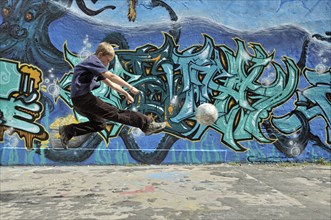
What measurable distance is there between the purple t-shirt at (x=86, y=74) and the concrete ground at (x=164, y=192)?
201 cm

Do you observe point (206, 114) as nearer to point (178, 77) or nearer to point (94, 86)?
point (94, 86)

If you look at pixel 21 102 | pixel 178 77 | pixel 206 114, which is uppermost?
pixel 178 77

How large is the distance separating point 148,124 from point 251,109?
6.37 m

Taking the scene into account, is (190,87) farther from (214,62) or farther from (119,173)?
(119,173)

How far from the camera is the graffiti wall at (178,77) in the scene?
31.6 feet

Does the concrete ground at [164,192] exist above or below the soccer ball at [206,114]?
below

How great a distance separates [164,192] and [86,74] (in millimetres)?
3215

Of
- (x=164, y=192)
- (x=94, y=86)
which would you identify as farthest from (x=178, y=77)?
(x=94, y=86)

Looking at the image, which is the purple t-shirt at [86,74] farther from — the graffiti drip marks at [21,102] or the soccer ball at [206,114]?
the graffiti drip marks at [21,102]

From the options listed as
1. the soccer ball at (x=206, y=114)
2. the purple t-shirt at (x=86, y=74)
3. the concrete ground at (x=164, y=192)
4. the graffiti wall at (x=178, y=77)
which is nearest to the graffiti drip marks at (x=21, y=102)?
the graffiti wall at (x=178, y=77)

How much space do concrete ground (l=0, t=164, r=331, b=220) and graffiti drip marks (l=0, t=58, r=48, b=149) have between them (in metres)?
1.06

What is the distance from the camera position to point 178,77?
995cm

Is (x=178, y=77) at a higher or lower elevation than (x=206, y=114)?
higher

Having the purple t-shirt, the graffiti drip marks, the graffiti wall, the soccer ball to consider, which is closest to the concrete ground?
the graffiti wall
